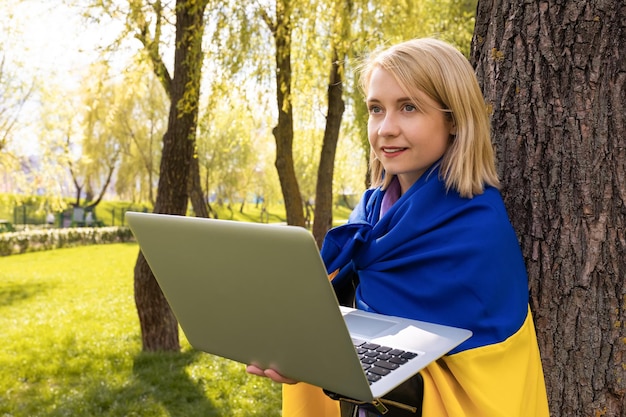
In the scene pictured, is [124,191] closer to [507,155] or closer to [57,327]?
[57,327]

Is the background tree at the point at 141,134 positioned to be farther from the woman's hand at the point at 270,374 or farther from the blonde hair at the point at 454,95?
the woman's hand at the point at 270,374

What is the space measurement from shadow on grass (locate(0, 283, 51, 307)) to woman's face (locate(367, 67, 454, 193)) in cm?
1025

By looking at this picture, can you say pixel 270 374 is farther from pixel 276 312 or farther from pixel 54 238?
pixel 54 238

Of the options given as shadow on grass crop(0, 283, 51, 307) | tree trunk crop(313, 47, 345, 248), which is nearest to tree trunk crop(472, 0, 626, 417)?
tree trunk crop(313, 47, 345, 248)

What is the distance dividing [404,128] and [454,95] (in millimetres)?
155

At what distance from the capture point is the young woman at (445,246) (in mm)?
1419

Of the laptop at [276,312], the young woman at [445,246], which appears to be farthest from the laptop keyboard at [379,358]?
the young woman at [445,246]

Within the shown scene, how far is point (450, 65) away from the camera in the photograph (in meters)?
1.60

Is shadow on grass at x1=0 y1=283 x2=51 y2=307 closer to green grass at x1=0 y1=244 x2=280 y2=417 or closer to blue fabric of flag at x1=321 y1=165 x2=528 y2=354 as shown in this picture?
green grass at x1=0 y1=244 x2=280 y2=417

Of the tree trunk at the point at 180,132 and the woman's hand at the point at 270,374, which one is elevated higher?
the tree trunk at the point at 180,132

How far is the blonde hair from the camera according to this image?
Result: 1567mm

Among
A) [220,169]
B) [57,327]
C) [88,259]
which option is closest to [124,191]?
[220,169]

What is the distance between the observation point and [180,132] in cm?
551

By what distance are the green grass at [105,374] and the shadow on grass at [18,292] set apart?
1.47 meters
